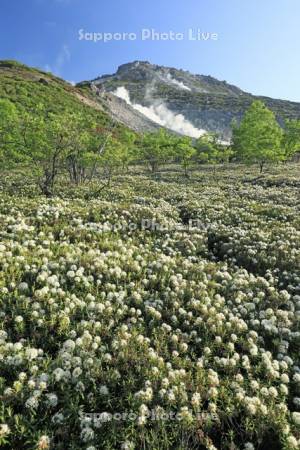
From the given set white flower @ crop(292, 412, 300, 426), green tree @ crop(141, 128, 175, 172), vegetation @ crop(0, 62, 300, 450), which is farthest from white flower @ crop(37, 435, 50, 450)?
green tree @ crop(141, 128, 175, 172)

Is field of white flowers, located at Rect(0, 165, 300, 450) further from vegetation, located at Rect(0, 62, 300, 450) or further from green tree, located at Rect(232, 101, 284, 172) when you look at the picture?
green tree, located at Rect(232, 101, 284, 172)

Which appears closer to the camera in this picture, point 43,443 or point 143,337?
point 43,443

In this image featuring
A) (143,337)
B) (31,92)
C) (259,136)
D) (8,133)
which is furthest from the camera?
(31,92)

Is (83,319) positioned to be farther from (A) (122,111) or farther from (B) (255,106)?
(A) (122,111)

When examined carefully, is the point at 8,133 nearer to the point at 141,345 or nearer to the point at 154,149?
the point at 141,345

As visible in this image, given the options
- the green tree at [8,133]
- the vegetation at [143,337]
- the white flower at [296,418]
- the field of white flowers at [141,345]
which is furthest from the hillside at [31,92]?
the white flower at [296,418]

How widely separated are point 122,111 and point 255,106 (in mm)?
133497

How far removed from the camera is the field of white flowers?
5289 mm

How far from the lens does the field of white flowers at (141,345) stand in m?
5.29

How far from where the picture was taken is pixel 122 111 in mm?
177875

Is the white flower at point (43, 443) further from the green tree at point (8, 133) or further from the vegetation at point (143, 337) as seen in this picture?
the green tree at point (8, 133)

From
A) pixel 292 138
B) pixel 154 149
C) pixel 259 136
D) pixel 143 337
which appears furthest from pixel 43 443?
pixel 292 138

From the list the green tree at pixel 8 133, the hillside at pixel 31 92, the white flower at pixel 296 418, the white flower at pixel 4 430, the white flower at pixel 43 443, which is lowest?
the white flower at pixel 296 418

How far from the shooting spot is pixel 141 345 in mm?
6777
